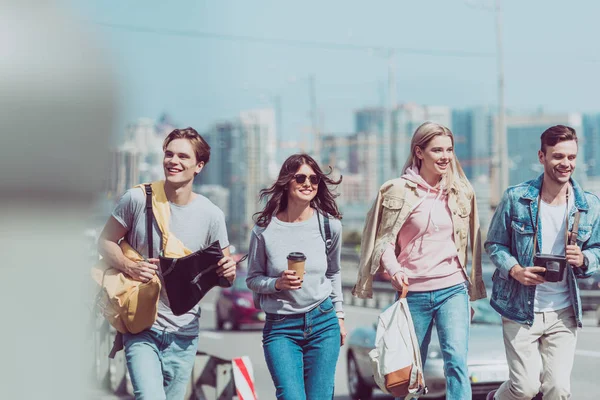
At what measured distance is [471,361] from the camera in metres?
9.64

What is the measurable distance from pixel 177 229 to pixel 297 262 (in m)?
0.58

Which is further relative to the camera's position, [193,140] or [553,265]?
[553,265]

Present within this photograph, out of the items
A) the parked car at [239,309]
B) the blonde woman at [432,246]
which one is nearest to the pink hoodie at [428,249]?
the blonde woman at [432,246]

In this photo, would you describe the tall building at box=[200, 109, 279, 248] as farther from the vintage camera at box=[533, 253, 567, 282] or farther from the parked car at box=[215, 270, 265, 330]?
the vintage camera at box=[533, 253, 567, 282]

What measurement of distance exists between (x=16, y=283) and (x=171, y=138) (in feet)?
9.17

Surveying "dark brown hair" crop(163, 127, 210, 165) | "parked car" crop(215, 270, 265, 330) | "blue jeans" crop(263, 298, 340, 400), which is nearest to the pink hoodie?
"blue jeans" crop(263, 298, 340, 400)

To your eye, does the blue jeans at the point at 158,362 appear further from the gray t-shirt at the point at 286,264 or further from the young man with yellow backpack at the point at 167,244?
the gray t-shirt at the point at 286,264

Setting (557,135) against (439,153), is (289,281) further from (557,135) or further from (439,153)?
(557,135)

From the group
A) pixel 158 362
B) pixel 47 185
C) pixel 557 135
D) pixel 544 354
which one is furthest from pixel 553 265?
pixel 47 185

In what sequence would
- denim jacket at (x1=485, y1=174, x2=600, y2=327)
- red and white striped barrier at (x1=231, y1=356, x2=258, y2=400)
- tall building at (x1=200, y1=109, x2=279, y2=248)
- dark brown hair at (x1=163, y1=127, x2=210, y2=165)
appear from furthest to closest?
1. tall building at (x1=200, y1=109, x2=279, y2=248)
2. red and white striped barrier at (x1=231, y1=356, x2=258, y2=400)
3. denim jacket at (x1=485, y1=174, x2=600, y2=327)
4. dark brown hair at (x1=163, y1=127, x2=210, y2=165)

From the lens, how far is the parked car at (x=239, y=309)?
980 inches

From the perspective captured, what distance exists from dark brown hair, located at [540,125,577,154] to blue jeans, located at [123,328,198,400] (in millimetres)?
2141

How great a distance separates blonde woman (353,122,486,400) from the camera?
4.99 m

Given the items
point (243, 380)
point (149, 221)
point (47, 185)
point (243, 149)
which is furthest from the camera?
point (243, 149)
